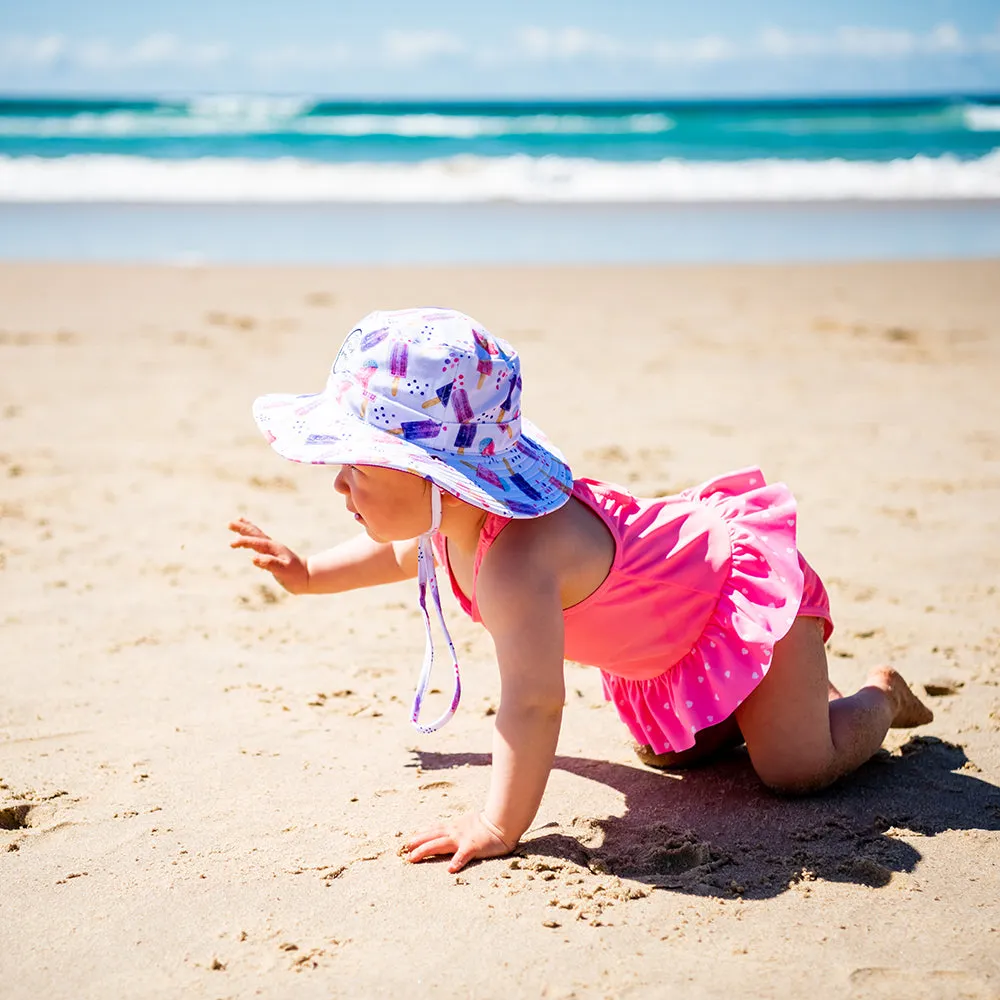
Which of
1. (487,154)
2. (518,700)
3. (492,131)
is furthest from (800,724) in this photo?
(492,131)

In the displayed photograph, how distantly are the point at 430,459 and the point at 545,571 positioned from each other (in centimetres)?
31

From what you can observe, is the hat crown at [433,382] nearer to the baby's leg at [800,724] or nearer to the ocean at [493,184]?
the baby's leg at [800,724]

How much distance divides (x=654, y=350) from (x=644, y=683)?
4372 millimetres

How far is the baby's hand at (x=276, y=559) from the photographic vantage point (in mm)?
2555

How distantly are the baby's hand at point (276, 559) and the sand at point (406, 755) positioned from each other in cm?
36

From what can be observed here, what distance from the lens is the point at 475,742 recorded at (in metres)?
2.67

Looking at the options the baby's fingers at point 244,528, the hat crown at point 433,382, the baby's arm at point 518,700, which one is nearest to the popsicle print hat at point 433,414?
the hat crown at point 433,382

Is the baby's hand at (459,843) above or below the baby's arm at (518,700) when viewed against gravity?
below

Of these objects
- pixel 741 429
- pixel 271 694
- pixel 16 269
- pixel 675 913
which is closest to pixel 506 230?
pixel 16 269

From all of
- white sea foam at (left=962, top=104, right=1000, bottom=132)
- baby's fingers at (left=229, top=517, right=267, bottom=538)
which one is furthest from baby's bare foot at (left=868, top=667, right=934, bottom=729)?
white sea foam at (left=962, top=104, right=1000, bottom=132)

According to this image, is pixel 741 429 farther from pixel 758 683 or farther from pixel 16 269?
pixel 16 269

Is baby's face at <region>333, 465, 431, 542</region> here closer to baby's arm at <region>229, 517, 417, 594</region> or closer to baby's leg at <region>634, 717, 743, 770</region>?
baby's arm at <region>229, 517, 417, 594</region>

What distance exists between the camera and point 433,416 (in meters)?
2.02

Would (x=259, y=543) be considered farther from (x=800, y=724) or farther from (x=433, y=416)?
(x=800, y=724)
